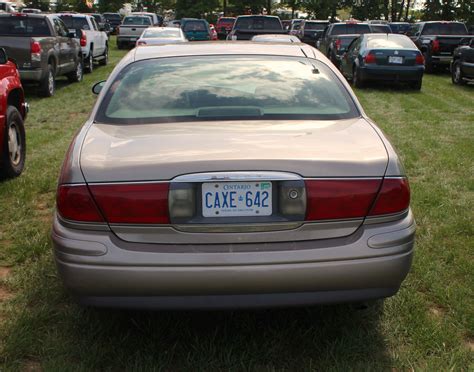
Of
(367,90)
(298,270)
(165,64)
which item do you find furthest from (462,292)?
(367,90)

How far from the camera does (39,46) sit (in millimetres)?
12234

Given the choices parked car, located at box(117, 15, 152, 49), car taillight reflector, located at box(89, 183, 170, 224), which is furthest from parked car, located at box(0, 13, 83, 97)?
parked car, located at box(117, 15, 152, 49)

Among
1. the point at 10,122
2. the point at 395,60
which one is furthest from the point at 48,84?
the point at 395,60

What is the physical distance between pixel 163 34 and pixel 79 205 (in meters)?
16.8

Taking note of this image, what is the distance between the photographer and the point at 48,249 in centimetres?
439

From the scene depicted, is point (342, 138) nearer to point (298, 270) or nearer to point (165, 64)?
point (298, 270)

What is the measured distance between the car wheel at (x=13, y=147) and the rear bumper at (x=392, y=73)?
10120 mm

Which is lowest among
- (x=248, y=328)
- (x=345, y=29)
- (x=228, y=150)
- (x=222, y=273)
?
(x=345, y=29)

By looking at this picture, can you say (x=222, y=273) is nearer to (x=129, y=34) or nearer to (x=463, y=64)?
(x=463, y=64)

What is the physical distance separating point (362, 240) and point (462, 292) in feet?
4.23

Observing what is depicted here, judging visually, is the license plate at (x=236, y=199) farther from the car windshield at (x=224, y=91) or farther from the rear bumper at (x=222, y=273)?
the car windshield at (x=224, y=91)

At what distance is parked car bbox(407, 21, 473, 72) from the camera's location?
19219 millimetres

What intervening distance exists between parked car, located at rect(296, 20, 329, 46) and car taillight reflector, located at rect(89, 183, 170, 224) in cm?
2475

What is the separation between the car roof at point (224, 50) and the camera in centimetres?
402
